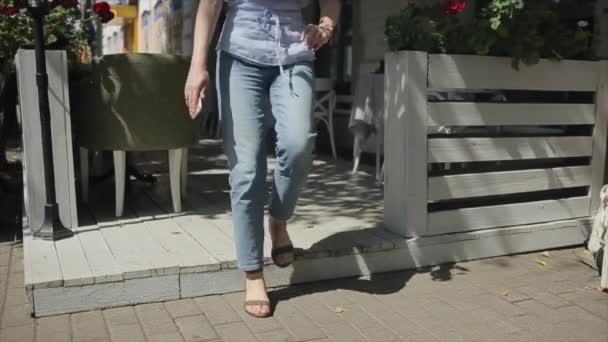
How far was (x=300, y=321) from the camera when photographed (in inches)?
104

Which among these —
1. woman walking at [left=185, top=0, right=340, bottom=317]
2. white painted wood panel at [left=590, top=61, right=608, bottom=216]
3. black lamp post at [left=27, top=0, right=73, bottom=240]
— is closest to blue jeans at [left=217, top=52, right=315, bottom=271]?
woman walking at [left=185, top=0, right=340, bottom=317]

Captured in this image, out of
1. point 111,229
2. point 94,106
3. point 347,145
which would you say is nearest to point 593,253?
point 111,229

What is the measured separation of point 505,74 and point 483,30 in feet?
0.98

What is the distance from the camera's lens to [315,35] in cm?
261

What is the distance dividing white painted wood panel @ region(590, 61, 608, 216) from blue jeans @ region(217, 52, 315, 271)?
2043 mm

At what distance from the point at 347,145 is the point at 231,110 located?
539 centimetres

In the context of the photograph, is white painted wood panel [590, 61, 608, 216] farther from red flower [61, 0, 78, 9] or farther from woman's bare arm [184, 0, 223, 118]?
red flower [61, 0, 78, 9]

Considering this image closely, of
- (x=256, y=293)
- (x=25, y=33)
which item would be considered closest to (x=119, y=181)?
(x=25, y=33)

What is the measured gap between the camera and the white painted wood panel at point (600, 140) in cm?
373

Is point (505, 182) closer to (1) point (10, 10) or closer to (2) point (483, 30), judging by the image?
(2) point (483, 30)

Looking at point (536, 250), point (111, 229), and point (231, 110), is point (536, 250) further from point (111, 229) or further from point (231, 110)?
point (111, 229)

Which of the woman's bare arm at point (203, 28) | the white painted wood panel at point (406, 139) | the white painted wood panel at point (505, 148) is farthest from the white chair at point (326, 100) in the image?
the woman's bare arm at point (203, 28)

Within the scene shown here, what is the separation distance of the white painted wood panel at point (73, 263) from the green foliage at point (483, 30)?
1.85m

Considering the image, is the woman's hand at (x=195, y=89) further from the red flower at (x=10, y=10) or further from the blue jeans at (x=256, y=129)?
the red flower at (x=10, y=10)
